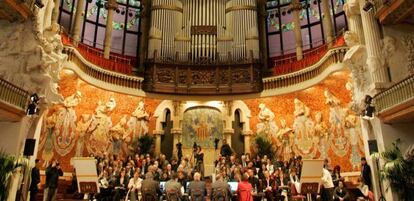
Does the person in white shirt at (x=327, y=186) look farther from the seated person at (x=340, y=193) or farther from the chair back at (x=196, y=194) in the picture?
the chair back at (x=196, y=194)

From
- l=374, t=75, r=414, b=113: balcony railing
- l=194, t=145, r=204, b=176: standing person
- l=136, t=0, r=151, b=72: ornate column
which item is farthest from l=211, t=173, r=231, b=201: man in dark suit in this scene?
l=136, t=0, r=151, b=72: ornate column

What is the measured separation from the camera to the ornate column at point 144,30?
699 inches

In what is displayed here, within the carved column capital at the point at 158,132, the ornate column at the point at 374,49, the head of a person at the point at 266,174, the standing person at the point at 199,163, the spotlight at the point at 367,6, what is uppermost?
the spotlight at the point at 367,6

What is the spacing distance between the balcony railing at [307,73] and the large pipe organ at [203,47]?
707mm

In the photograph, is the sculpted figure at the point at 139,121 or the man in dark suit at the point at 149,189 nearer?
the man in dark suit at the point at 149,189

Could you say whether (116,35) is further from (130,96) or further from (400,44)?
(400,44)

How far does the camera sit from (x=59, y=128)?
14.4 metres

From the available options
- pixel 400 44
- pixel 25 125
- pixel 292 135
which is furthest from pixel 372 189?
pixel 25 125

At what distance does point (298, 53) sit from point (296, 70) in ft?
4.09

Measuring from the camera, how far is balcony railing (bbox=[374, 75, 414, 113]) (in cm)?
910

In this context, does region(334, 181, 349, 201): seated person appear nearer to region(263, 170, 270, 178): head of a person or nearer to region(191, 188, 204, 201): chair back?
region(263, 170, 270, 178): head of a person

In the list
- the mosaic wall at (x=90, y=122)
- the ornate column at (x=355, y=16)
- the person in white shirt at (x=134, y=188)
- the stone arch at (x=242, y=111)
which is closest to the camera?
the person in white shirt at (x=134, y=188)

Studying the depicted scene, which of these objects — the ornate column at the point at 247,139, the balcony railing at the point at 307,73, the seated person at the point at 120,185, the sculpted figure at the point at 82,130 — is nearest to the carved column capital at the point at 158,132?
the sculpted figure at the point at 82,130

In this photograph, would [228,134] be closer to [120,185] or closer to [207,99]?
[207,99]
